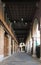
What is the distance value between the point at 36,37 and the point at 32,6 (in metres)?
7.38

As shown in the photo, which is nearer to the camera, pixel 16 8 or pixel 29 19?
pixel 16 8

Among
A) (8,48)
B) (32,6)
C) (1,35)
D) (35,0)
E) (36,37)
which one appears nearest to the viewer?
(35,0)

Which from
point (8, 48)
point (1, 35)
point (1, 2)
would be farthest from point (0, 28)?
point (8, 48)

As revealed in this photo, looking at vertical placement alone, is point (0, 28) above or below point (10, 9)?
below

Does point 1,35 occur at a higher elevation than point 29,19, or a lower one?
lower

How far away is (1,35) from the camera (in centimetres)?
2228

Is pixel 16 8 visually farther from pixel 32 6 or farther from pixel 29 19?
pixel 29 19

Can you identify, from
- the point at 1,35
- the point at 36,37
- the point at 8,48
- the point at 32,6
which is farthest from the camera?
the point at 8,48

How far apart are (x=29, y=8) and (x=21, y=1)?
5.10 metres

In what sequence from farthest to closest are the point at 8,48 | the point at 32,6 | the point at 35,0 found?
1. the point at 8,48
2. the point at 32,6
3. the point at 35,0

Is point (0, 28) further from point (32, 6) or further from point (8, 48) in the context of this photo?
point (8, 48)

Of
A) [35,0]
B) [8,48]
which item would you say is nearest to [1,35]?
[35,0]

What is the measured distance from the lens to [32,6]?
80.7ft

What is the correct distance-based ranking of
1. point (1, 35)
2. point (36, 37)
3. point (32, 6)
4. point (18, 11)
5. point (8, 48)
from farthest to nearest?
point (8, 48) < point (36, 37) < point (18, 11) < point (32, 6) < point (1, 35)
